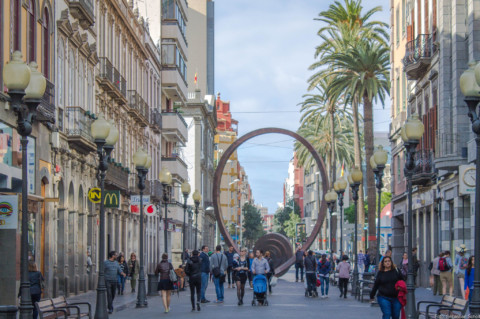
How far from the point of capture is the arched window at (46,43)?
29.4m

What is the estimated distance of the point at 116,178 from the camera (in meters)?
42.4

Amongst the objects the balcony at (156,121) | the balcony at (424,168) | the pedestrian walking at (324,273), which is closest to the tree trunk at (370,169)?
the balcony at (424,168)

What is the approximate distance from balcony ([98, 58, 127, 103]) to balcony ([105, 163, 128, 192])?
3353mm

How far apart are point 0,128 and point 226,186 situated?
389 feet

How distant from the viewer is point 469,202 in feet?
109

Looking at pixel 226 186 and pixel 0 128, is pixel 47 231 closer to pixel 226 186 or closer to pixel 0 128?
pixel 0 128

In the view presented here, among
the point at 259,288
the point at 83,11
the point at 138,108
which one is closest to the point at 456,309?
the point at 259,288

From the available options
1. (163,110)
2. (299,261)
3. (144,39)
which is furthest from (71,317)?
(163,110)

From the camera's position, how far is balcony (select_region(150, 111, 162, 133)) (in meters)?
57.3

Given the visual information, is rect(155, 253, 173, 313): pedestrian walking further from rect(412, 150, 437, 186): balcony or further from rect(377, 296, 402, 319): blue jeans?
rect(412, 150, 437, 186): balcony

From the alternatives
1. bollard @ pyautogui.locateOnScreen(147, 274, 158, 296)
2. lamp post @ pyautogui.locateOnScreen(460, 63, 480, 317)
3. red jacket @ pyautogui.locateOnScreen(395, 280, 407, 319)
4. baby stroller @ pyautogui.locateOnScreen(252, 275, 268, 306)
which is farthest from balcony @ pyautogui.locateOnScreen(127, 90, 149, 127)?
lamp post @ pyautogui.locateOnScreen(460, 63, 480, 317)

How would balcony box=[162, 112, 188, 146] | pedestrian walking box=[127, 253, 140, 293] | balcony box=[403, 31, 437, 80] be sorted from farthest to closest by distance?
balcony box=[162, 112, 188, 146]
balcony box=[403, 31, 437, 80]
pedestrian walking box=[127, 253, 140, 293]

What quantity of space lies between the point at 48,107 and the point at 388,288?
49.6 feet

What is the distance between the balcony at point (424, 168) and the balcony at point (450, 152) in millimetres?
1808
